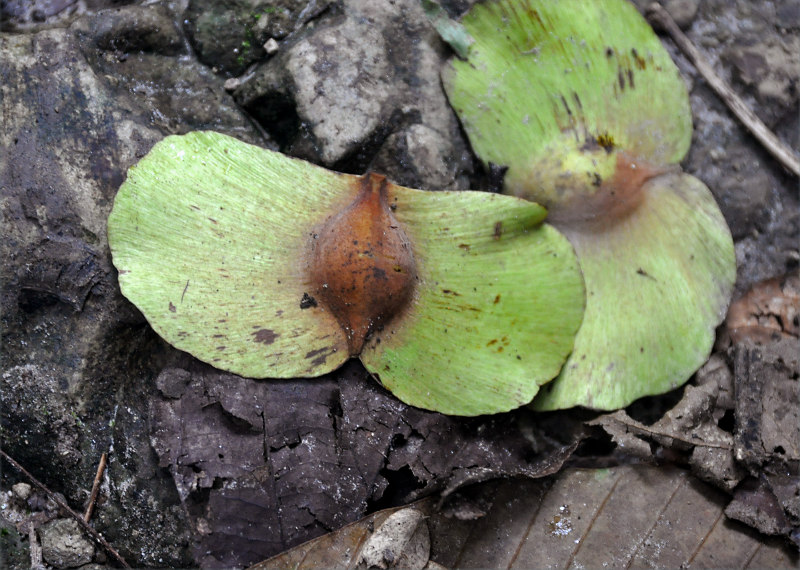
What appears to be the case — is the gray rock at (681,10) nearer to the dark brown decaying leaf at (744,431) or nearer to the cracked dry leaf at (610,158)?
the cracked dry leaf at (610,158)

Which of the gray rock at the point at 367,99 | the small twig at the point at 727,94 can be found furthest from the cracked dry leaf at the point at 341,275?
the small twig at the point at 727,94

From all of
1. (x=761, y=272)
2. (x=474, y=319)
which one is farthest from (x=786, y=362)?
(x=474, y=319)

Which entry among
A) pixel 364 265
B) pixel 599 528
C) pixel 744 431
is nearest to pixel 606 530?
pixel 599 528

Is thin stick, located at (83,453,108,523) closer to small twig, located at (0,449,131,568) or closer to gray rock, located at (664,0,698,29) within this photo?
small twig, located at (0,449,131,568)

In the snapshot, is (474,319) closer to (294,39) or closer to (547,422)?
(547,422)

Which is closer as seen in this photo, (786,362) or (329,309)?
(329,309)
